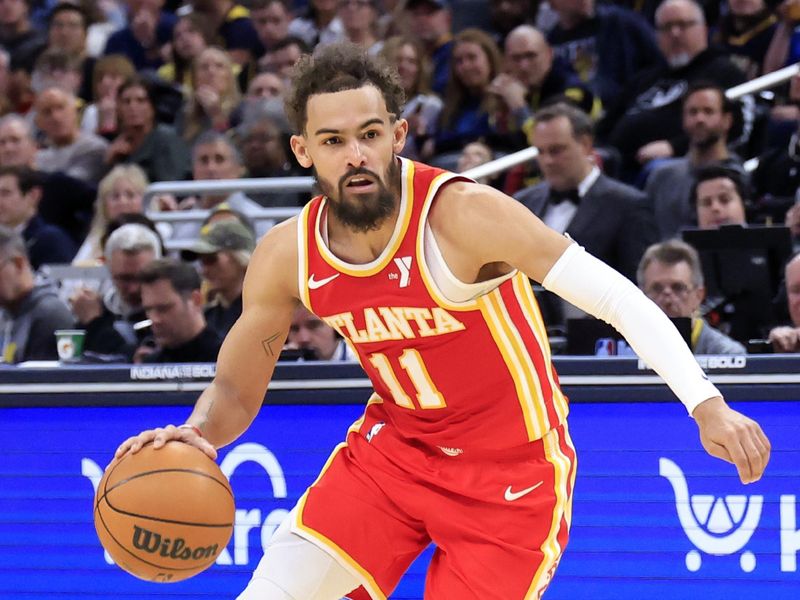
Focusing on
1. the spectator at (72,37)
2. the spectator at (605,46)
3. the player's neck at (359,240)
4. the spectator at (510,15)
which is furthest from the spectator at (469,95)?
the player's neck at (359,240)

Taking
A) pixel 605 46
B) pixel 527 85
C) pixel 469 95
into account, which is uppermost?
pixel 605 46

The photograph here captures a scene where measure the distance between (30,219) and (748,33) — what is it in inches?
189

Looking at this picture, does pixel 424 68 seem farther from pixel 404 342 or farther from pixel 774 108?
pixel 404 342

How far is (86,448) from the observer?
5.38 m

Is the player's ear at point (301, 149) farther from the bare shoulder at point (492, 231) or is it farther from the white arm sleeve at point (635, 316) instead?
the white arm sleeve at point (635, 316)

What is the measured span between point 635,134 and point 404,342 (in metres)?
5.44

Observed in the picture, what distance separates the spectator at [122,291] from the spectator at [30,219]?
4.67 ft

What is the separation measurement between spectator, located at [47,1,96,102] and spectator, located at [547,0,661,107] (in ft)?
13.2

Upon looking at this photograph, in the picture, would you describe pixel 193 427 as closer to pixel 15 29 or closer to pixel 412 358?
pixel 412 358

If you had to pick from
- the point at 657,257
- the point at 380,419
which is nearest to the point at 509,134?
the point at 657,257

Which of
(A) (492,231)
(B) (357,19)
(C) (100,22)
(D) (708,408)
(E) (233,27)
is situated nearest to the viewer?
(D) (708,408)

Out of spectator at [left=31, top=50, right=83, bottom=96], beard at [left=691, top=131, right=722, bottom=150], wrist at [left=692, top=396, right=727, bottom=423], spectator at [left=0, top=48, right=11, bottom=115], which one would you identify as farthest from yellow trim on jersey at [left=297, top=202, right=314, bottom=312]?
spectator at [left=0, top=48, right=11, bottom=115]

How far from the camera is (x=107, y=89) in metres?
10.6

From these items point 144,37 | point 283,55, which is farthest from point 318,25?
point 144,37
